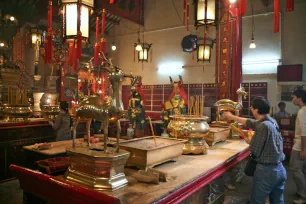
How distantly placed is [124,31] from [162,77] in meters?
3.02

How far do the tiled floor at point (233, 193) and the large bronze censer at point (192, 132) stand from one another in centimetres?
88

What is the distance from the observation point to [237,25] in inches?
182

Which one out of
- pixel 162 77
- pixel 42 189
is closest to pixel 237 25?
pixel 42 189

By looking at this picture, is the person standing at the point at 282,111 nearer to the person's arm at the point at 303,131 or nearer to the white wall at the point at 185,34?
the white wall at the point at 185,34

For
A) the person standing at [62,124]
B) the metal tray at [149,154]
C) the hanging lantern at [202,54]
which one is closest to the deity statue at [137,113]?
the person standing at [62,124]

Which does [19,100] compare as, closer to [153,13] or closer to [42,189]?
[42,189]

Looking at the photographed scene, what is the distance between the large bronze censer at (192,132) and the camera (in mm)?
2223

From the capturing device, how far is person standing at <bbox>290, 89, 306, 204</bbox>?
127 inches

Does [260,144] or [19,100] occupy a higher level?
[19,100]

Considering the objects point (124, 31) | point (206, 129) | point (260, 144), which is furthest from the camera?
point (124, 31)

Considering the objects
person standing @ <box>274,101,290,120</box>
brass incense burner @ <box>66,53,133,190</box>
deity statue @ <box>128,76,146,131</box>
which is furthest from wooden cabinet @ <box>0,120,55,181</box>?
person standing @ <box>274,101,290,120</box>

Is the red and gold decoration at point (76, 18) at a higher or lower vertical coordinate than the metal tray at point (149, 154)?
higher

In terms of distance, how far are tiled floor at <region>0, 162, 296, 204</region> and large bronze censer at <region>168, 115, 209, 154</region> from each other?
875 mm

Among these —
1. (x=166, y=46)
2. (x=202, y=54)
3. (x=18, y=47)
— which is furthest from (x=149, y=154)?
(x=166, y=46)
